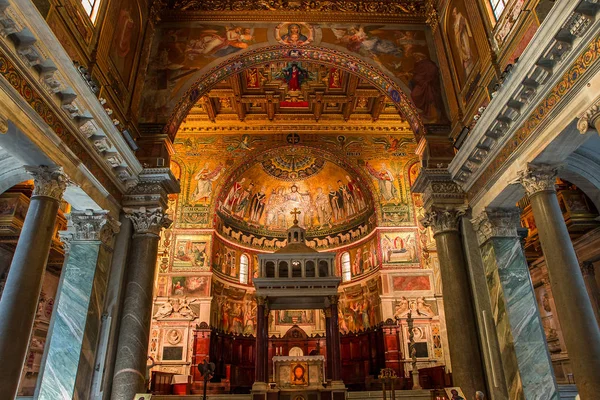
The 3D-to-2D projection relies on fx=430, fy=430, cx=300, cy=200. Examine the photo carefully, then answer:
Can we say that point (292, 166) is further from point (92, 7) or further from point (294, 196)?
point (92, 7)

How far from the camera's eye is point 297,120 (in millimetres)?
21578

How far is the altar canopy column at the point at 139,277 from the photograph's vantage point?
957 centimetres

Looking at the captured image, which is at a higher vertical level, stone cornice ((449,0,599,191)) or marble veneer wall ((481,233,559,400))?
stone cornice ((449,0,599,191))

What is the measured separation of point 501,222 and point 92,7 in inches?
424

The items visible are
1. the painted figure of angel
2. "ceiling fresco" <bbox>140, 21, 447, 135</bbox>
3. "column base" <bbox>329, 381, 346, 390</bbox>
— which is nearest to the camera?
"ceiling fresco" <bbox>140, 21, 447, 135</bbox>

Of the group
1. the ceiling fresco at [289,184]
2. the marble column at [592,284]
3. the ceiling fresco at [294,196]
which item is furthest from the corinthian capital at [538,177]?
the ceiling fresco at [294,196]

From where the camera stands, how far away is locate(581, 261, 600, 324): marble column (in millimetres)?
12318

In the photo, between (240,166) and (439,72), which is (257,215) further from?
(439,72)

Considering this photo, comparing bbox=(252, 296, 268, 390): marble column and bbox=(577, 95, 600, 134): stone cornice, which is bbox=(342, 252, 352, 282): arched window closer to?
bbox=(252, 296, 268, 390): marble column

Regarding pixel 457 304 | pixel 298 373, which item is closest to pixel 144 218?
pixel 298 373

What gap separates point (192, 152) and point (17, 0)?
51.4 ft

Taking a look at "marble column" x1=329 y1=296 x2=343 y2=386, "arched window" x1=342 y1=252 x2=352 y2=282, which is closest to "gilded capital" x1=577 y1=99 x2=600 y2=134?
"marble column" x1=329 y1=296 x2=343 y2=386

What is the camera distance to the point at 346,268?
75.6 ft

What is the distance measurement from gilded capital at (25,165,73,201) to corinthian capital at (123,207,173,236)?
9.61 feet
